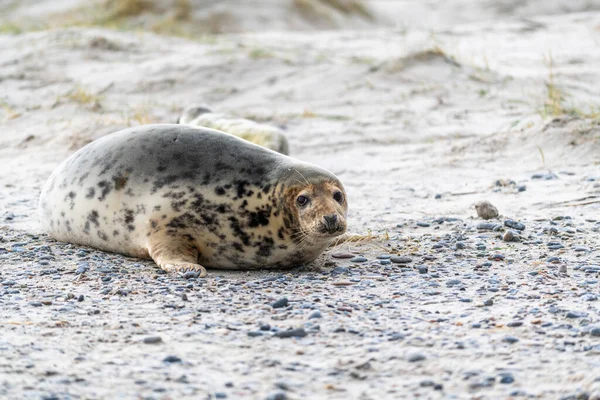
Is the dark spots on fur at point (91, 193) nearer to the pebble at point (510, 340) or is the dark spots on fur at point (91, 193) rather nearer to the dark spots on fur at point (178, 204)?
the dark spots on fur at point (178, 204)

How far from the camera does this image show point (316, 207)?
384cm

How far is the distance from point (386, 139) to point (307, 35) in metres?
6.03

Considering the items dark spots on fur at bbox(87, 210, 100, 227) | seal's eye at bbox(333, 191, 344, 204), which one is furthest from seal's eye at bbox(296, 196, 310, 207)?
dark spots on fur at bbox(87, 210, 100, 227)

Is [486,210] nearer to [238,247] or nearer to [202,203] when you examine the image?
[238,247]

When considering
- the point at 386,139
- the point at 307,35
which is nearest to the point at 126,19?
the point at 307,35

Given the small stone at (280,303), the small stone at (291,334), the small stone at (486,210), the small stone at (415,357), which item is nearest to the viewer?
the small stone at (415,357)

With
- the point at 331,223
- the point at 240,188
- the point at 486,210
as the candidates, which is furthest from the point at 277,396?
the point at 486,210

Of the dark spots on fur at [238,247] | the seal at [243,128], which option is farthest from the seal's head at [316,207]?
the seal at [243,128]

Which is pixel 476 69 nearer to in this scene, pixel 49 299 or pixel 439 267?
pixel 439 267

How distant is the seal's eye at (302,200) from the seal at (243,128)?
7.22 feet

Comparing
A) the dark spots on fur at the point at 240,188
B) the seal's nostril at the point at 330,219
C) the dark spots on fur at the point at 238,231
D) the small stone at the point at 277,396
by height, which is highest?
the dark spots on fur at the point at 240,188

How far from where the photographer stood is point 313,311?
323 centimetres

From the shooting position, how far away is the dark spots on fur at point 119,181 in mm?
4145

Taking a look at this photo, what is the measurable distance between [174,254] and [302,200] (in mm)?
598
